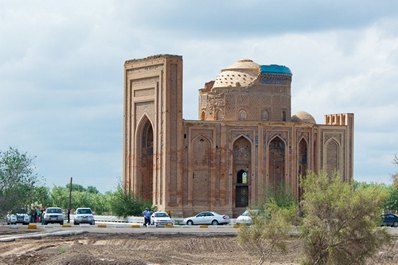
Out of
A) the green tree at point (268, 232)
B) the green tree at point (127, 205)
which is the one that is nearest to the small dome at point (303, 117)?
the green tree at point (127, 205)

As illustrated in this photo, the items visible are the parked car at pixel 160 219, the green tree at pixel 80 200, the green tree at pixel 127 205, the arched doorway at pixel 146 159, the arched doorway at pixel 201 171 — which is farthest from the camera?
the green tree at pixel 80 200

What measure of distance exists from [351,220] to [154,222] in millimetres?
28495

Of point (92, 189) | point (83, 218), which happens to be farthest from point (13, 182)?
point (92, 189)

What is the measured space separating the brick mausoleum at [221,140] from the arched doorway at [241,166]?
68mm

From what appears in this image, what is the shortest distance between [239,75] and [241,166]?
6.68 m

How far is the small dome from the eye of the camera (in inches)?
3179

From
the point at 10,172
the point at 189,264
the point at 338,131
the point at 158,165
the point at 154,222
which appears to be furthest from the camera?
the point at 338,131

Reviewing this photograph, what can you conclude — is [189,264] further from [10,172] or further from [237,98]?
[237,98]

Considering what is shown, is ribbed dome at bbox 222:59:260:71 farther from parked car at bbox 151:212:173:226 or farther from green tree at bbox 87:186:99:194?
green tree at bbox 87:186:99:194

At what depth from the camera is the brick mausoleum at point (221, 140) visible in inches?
2899

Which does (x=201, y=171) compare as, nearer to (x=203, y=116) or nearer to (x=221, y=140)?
(x=221, y=140)

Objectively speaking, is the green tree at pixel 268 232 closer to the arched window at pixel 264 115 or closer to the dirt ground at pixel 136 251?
the dirt ground at pixel 136 251

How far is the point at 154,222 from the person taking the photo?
208 feet

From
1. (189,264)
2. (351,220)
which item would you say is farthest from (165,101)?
(351,220)
